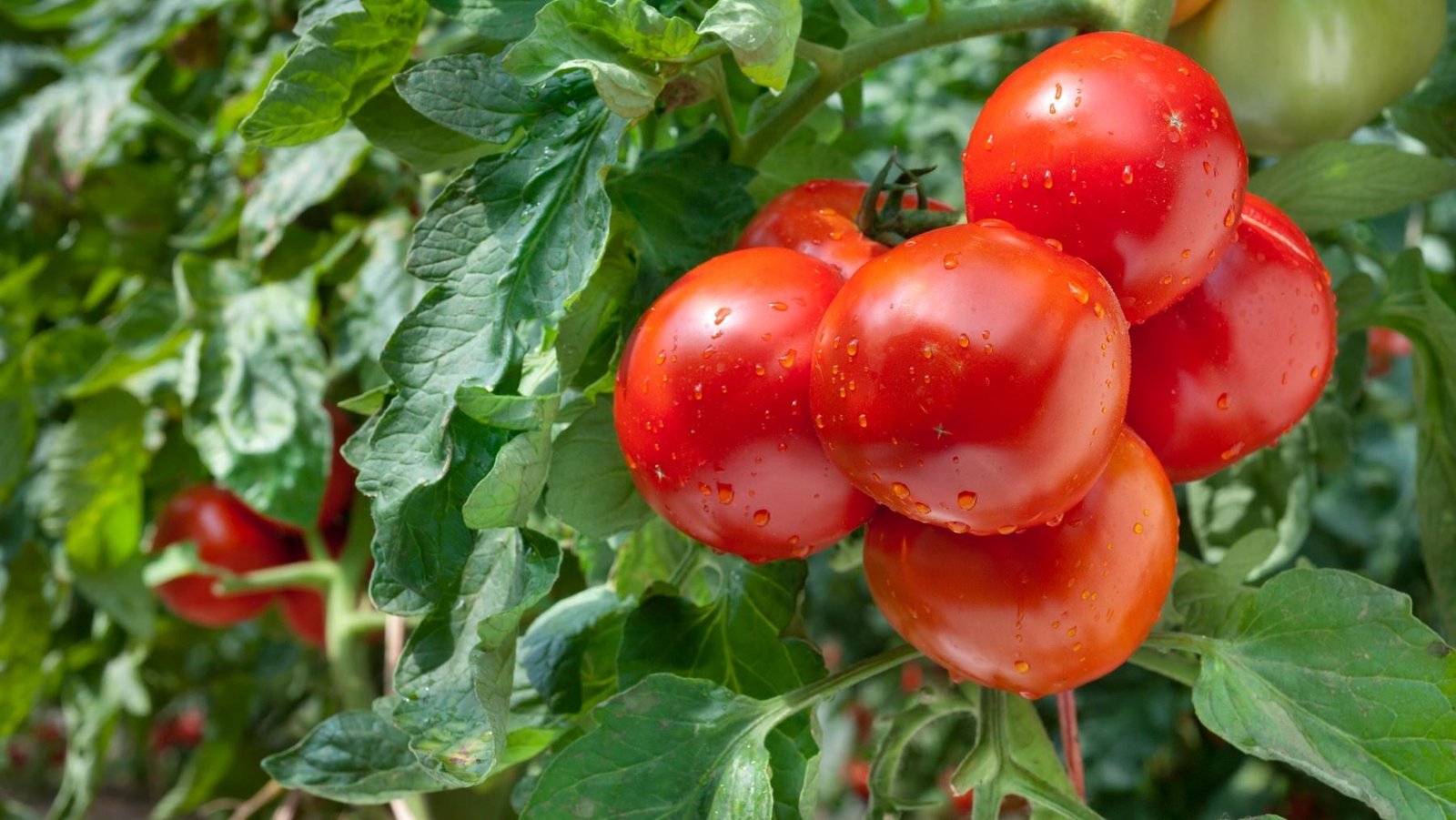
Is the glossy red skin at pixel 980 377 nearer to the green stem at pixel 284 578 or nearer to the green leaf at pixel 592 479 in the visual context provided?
the green leaf at pixel 592 479

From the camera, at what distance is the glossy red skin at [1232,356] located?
43 centimetres

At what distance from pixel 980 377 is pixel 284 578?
730 millimetres

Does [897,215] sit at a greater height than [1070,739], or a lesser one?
greater

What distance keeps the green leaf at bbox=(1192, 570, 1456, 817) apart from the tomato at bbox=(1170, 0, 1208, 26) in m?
0.27

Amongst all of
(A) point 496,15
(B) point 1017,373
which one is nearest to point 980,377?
(B) point 1017,373

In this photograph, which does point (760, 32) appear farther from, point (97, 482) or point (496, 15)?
point (97, 482)

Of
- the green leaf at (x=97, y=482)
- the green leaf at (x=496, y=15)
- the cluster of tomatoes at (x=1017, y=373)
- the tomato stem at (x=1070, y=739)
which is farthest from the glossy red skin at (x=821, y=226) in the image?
the green leaf at (x=97, y=482)

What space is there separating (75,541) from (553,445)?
688 mm

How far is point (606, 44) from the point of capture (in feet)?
1.31

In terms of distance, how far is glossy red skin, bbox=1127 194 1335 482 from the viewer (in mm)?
427

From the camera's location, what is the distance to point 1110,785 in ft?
3.69

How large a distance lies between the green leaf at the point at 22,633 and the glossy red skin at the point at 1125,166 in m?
1.01

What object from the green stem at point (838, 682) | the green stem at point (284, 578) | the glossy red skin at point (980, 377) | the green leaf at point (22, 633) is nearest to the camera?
the glossy red skin at point (980, 377)

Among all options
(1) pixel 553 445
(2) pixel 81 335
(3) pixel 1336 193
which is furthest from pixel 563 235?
(2) pixel 81 335
